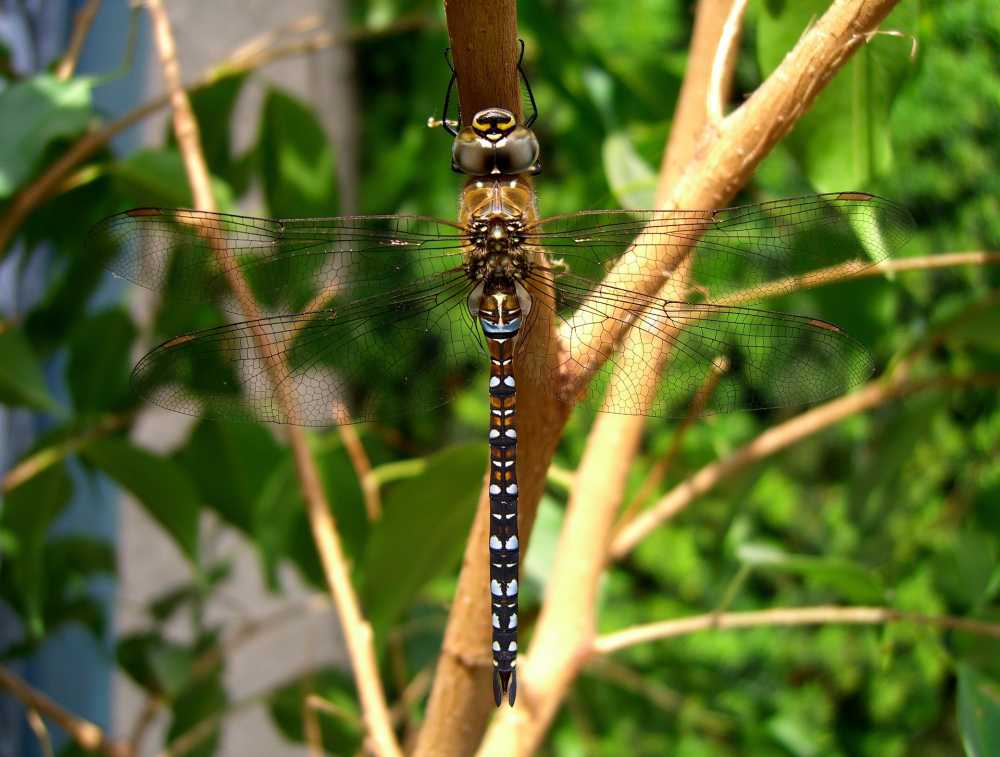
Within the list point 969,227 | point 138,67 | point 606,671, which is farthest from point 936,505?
point 138,67

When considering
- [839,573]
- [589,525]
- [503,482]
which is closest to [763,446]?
[839,573]

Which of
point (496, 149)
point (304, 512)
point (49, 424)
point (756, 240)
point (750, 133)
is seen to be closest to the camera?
point (750, 133)

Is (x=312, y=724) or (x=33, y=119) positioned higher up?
(x=33, y=119)

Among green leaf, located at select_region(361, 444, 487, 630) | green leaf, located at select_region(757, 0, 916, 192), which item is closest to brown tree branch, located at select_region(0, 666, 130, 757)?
green leaf, located at select_region(361, 444, 487, 630)

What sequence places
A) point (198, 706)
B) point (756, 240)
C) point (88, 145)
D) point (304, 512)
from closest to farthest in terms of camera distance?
point (756, 240) < point (88, 145) < point (304, 512) < point (198, 706)

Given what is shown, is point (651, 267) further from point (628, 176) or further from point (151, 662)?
point (151, 662)

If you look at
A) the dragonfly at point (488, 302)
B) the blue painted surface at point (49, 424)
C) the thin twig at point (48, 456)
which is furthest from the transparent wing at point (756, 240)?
the blue painted surface at point (49, 424)

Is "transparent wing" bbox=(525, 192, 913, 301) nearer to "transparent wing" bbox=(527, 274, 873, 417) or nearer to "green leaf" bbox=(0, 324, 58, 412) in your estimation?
"transparent wing" bbox=(527, 274, 873, 417)

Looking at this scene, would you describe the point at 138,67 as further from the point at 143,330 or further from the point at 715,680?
the point at 715,680
